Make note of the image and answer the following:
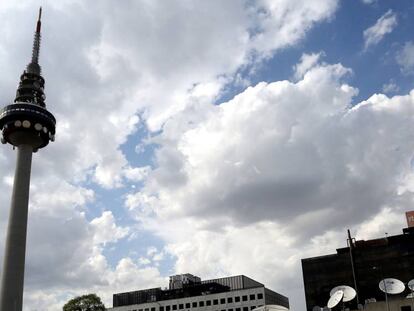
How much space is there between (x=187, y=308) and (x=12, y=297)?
93.7m

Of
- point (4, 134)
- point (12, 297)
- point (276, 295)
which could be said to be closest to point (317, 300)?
point (276, 295)

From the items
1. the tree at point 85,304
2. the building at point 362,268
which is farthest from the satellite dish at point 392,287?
the tree at point 85,304

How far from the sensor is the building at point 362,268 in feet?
384

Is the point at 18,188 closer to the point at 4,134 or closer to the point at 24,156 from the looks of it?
the point at 24,156

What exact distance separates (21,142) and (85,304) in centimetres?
3574

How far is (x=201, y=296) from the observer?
17425 cm

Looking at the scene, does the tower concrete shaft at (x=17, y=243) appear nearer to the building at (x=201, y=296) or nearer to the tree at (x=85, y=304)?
the tree at (x=85, y=304)

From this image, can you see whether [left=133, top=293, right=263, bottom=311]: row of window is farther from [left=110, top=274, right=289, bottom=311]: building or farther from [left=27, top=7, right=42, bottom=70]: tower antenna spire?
[left=27, top=7, right=42, bottom=70]: tower antenna spire

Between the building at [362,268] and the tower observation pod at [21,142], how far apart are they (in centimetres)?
6796

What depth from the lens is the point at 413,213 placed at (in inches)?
4970

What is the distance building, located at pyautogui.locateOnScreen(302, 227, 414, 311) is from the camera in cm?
11700

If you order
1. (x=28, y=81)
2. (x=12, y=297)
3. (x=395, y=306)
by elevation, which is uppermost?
(x=28, y=81)

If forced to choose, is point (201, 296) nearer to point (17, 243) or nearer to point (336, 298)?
point (17, 243)

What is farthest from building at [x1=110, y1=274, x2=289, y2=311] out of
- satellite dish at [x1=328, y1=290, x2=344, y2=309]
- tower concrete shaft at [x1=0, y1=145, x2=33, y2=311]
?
tower concrete shaft at [x1=0, y1=145, x2=33, y2=311]
